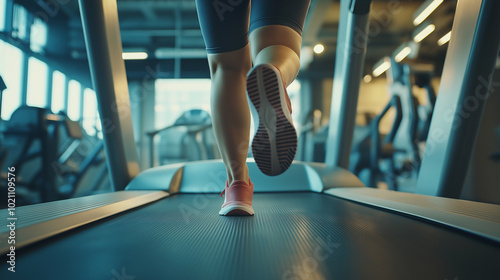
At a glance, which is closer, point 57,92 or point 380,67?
point 57,92

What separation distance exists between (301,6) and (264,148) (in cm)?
43

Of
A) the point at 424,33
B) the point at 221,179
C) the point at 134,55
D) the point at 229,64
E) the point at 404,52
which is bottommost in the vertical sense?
the point at 221,179

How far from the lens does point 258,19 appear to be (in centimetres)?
79

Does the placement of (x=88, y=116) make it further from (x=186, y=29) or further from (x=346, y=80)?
(x=186, y=29)

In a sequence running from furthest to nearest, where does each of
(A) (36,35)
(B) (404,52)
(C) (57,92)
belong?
(B) (404,52) → (C) (57,92) → (A) (36,35)

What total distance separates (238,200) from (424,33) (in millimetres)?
7016

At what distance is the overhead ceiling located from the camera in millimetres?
5320

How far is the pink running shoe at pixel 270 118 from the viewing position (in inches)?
24.0

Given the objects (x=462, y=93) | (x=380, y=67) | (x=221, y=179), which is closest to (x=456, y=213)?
(x=462, y=93)

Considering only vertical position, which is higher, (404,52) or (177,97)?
(404,52)

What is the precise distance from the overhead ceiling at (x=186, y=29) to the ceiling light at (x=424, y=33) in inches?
4.7

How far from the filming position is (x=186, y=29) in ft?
Result: 19.1

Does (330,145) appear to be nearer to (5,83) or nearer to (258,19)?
(258,19)

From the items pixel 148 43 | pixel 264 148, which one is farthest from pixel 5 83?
pixel 148 43
